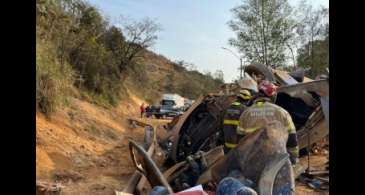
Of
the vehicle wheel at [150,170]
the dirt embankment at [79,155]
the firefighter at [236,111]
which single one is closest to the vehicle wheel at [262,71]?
the firefighter at [236,111]

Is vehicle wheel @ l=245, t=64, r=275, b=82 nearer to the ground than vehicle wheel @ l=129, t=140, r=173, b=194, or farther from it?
farther from it

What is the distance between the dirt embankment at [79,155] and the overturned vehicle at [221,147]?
95 centimetres

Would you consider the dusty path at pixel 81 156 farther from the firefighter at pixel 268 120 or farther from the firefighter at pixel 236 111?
the firefighter at pixel 268 120

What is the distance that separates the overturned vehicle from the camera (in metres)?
4.32

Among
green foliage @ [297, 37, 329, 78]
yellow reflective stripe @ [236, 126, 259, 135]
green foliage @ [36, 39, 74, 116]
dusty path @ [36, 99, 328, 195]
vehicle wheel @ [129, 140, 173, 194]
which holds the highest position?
green foliage @ [297, 37, 329, 78]

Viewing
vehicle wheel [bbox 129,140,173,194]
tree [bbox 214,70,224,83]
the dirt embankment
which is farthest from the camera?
tree [bbox 214,70,224,83]

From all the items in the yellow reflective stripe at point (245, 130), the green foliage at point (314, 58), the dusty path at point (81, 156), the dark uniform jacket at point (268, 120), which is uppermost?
the green foliage at point (314, 58)

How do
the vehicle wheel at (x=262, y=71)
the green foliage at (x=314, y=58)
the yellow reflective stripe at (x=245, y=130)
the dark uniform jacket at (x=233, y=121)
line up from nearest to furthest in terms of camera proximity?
the yellow reflective stripe at (x=245, y=130) → the dark uniform jacket at (x=233, y=121) → the vehicle wheel at (x=262, y=71) → the green foliage at (x=314, y=58)

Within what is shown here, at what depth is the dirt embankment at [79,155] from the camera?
27.5 ft

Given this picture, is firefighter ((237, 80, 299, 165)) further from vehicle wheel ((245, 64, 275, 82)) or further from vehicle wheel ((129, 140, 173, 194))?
vehicle wheel ((245, 64, 275, 82))

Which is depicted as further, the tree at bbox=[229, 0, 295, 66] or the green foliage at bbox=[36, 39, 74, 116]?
the tree at bbox=[229, 0, 295, 66]

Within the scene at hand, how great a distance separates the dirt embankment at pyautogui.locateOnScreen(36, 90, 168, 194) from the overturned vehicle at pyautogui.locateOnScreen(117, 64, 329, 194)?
948 millimetres

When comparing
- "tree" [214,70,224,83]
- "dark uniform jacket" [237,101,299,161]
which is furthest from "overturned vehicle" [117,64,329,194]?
"tree" [214,70,224,83]
